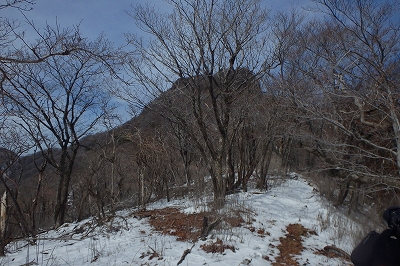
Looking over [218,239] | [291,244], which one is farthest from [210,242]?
[291,244]

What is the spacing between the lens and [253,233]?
232 inches

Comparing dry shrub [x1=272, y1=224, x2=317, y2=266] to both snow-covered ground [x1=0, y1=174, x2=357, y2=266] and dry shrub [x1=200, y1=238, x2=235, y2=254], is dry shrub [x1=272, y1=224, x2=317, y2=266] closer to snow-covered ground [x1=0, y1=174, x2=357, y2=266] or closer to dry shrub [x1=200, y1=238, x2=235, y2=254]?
snow-covered ground [x1=0, y1=174, x2=357, y2=266]

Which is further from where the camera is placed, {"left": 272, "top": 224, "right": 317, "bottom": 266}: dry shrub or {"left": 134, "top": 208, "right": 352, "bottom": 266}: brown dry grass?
Result: {"left": 134, "top": 208, "right": 352, "bottom": 266}: brown dry grass

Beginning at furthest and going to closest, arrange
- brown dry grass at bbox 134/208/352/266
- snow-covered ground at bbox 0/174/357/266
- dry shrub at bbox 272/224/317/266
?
brown dry grass at bbox 134/208/352/266 < dry shrub at bbox 272/224/317/266 < snow-covered ground at bbox 0/174/357/266

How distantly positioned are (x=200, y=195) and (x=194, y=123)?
2.14 metres

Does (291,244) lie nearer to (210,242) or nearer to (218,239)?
(218,239)

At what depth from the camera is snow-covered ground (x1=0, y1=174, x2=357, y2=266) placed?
4.70 metres

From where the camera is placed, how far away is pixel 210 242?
5180mm

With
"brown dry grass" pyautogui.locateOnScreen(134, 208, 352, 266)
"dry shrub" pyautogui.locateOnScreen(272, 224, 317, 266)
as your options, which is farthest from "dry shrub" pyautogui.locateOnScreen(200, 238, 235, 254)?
"dry shrub" pyautogui.locateOnScreen(272, 224, 317, 266)

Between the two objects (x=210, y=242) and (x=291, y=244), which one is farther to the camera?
(x=291, y=244)

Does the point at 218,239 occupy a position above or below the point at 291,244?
above

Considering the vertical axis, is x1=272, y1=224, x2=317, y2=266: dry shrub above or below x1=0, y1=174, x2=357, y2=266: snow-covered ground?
below

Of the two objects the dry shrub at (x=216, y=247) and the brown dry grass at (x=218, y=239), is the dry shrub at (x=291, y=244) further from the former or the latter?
the dry shrub at (x=216, y=247)

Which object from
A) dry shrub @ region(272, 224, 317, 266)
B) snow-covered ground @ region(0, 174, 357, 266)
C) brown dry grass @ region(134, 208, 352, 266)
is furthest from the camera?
brown dry grass @ region(134, 208, 352, 266)
